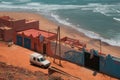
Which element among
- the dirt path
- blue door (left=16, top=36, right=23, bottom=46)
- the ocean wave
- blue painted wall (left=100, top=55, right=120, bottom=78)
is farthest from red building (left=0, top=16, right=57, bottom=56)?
the ocean wave

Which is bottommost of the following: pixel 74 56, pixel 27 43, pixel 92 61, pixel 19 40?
pixel 92 61

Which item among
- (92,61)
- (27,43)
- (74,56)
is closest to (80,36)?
(27,43)

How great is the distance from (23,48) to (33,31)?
4.29m

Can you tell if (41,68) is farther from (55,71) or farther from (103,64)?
(103,64)

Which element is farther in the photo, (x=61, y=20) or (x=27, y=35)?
(x=61, y=20)

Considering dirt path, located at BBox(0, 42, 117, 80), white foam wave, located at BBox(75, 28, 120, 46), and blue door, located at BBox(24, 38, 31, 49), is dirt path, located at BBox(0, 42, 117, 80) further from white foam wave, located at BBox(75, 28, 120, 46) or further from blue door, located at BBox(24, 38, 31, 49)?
white foam wave, located at BBox(75, 28, 120, 46)

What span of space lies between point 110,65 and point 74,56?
5.50m

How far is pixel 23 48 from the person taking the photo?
40.9 m

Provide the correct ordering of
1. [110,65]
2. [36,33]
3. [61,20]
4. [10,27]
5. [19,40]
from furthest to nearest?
[61,20]
[10,27]
[36,33]
[19,40]
[110,65]

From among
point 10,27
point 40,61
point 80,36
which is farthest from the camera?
point 80,36

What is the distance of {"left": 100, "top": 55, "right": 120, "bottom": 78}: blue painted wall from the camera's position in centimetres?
3098

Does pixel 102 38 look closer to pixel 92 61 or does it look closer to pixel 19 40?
pixel 19 40

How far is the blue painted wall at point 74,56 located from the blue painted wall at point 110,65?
3100 millimetres

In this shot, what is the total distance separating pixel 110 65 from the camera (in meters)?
31.5
